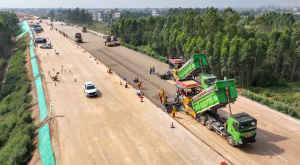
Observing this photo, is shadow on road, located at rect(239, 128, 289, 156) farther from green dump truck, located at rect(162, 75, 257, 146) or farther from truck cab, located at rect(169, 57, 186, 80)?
truck cab, located at rect(169, 57, 186, 80)

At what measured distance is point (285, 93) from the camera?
30.7 metres

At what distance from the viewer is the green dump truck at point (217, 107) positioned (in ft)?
52.7

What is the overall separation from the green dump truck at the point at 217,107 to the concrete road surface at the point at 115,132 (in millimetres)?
2024

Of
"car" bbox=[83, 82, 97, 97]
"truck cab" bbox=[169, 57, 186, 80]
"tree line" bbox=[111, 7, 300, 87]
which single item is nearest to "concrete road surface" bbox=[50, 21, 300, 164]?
"truck cab" bbox=[169, 57, 186, 80]

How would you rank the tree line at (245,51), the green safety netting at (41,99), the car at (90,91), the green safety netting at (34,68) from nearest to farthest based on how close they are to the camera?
the green safety netting at (41,99) → the car at (90,91) → the tree line at (245,51) → the green safety netting at (34,68)

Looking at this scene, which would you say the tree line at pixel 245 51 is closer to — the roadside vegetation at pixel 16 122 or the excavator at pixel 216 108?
the excavator at pixel 216 108

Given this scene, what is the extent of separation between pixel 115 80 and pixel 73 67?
40.5 ft

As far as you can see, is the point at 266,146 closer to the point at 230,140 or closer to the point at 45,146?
the point at 230,140

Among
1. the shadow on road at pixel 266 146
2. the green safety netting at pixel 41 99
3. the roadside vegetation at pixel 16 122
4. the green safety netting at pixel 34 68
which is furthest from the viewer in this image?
the green safety netting at pixel 34 68

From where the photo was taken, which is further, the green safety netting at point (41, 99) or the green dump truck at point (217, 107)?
the green safety netting at point (41, 99)

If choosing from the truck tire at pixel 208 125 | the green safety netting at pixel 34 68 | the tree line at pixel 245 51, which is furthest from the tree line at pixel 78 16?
the truck tire at pixel 208 125

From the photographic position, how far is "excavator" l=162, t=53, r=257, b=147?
16.1m

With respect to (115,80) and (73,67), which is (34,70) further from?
(115,80)

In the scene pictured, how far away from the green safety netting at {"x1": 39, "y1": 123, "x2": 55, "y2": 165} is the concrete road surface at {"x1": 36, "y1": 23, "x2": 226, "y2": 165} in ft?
1.40
